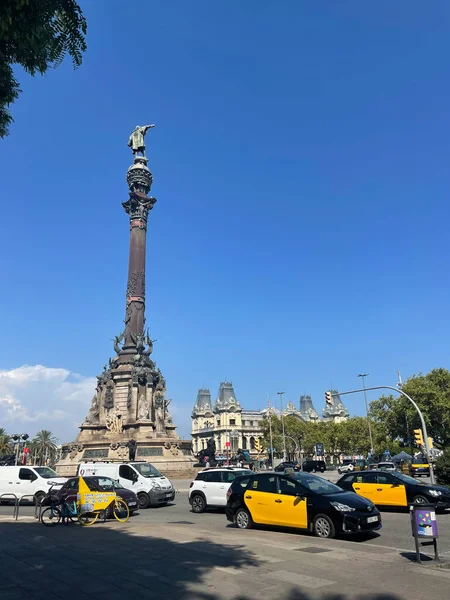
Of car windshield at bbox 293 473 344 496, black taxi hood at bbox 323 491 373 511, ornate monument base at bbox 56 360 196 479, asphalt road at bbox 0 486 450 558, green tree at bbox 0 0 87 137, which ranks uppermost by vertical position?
green tree at bbox 0 0 87 137

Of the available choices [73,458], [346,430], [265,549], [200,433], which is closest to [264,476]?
[265,549]

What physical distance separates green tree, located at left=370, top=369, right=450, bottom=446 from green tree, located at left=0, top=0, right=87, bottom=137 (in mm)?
58926

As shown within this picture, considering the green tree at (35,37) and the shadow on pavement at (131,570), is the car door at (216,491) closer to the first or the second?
the shadow on pavement at (131,570)

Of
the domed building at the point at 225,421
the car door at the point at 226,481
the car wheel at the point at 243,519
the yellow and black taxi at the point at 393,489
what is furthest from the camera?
the domed building at the point at 225,421

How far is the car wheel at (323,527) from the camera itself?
1145 centimetres

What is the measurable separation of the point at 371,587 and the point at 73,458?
4056 cm

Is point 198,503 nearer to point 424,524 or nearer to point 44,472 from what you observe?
point 44,472

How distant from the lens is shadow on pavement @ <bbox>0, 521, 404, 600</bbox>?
6.73m

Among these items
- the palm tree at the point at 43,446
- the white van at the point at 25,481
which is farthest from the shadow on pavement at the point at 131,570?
the palm tree at the point at 43,446

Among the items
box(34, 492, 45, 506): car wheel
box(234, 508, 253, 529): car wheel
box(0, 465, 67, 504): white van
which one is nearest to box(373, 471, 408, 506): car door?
box(234, 508, 253, 529): car wheel

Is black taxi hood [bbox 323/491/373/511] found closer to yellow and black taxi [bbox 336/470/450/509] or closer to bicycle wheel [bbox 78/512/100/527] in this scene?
yellow and black taxi [bbox 336/470/450/509]

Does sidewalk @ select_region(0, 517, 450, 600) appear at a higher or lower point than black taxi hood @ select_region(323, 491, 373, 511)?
lower

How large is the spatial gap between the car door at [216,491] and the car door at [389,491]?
5.72 m

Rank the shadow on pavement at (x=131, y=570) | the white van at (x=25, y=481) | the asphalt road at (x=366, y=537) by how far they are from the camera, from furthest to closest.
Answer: the white van at (x=25, y=481)
the asphalt road at (x=366, y=537)
the shadow on pavement at (x=131, y=570)
